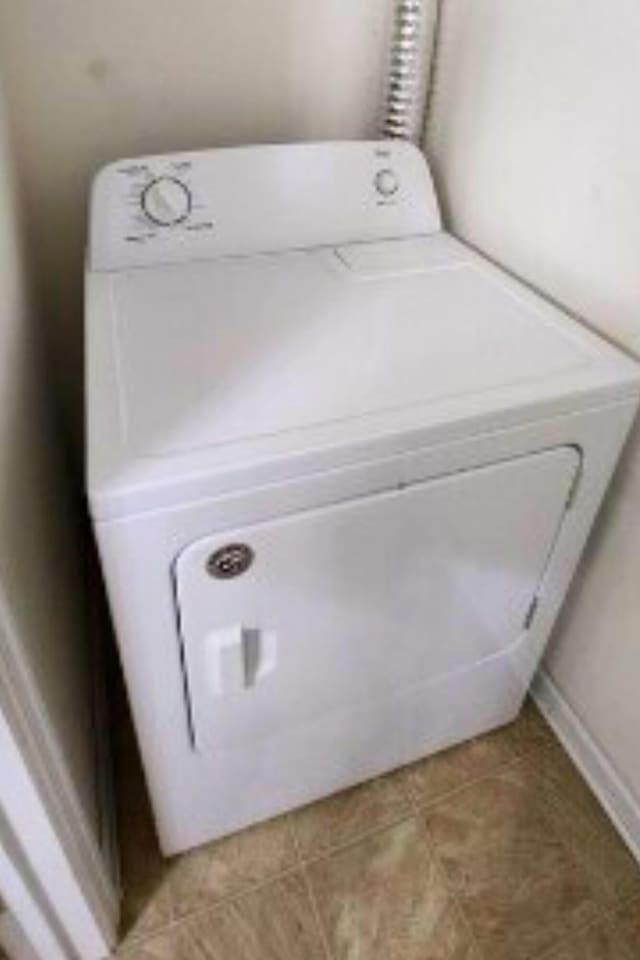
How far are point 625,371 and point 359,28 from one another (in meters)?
0.90

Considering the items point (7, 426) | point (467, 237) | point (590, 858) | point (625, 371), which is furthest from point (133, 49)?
point (590, 858)

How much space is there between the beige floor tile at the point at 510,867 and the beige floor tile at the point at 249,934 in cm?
28

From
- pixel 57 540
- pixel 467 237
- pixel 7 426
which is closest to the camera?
pixel 7 426

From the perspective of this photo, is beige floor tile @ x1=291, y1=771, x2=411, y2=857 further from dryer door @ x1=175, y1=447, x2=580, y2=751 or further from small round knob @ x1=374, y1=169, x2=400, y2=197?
small round knob @ x1=374, y1=169, x2=400, y2=197

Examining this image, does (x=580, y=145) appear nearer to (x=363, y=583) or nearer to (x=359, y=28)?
(x=359, y=28)

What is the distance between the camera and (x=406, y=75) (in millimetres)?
1351

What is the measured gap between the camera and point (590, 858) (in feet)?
4.24

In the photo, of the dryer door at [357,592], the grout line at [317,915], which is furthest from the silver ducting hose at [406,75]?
the grout line at [317,915]

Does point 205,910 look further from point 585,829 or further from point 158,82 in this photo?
point 158,82

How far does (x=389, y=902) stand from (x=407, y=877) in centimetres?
5

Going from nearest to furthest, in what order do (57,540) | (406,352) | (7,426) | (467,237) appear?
(7,426) < (406,352) < (57,540) < (467,237)

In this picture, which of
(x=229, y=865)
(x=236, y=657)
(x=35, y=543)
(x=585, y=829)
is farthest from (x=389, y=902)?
(x=35, y=543)

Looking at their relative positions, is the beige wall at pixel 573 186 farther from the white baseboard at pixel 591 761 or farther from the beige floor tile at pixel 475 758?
the beige floor tile at pixel 475 758

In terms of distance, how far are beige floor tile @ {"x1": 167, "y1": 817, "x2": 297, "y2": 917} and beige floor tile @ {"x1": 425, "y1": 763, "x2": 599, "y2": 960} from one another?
29 cm
